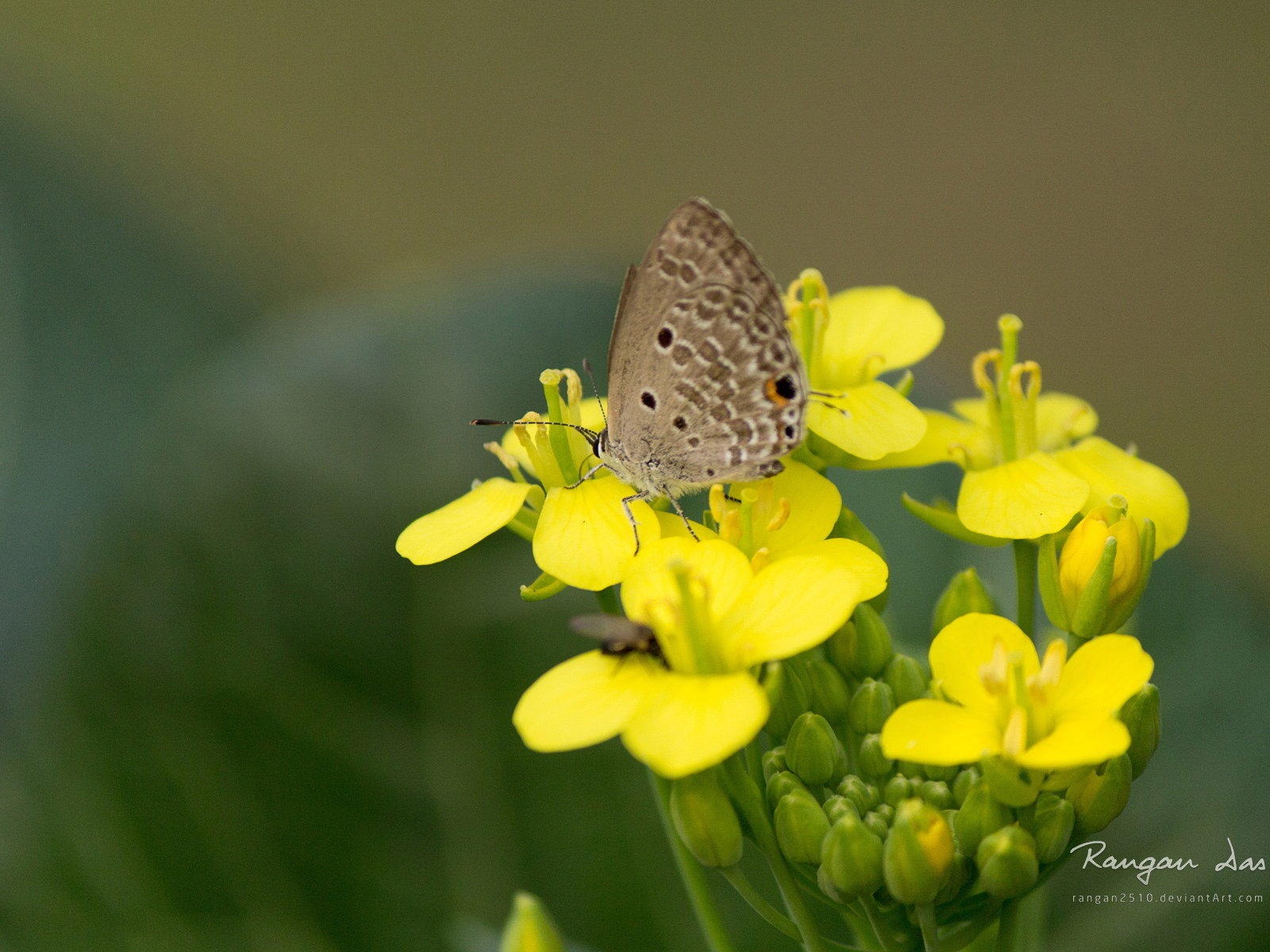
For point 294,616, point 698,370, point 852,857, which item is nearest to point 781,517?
point 698,370

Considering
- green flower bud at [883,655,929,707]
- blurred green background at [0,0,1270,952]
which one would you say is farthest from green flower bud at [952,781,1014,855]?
blurred green background at [0,0,1270,952]

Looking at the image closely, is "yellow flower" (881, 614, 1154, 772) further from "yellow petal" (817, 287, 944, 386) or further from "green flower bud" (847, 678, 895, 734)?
"yellow petal" (817, 287, 944, 386)

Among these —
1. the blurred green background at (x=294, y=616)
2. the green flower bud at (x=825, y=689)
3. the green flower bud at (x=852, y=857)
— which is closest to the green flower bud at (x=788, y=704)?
the green flower bud at (x=825, y=689)

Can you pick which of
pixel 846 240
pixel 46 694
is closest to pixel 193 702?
pixel 46 694

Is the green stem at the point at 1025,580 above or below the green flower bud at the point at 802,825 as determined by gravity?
above

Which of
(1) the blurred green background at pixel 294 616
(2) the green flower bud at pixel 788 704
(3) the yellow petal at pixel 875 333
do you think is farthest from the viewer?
(1) the blurred green background at pixel 294 616

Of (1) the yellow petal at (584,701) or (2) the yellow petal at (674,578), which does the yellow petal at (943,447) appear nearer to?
(2) the yellow petal at (674,578)
